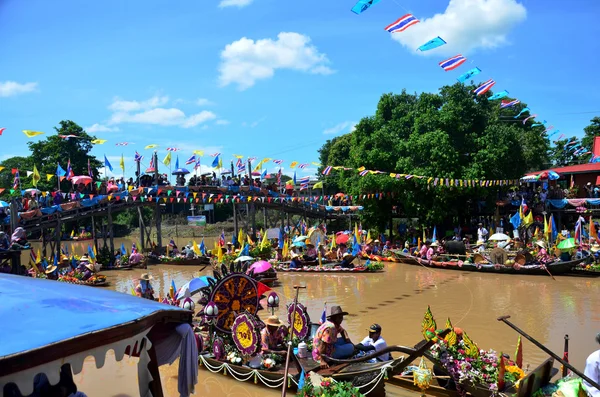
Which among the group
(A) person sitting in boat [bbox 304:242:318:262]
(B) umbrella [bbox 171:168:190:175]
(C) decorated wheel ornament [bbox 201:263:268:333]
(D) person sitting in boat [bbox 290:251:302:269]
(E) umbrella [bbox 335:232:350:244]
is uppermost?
(B) umbrella [bbox 171:168:190:175]

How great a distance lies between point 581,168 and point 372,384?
2989 centimetres

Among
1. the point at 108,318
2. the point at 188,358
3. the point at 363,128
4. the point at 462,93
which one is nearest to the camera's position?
the point at 108,318

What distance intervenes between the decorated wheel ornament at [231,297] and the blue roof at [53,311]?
4245 millimetres

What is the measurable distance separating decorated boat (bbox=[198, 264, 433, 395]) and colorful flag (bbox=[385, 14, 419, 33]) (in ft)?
24.1

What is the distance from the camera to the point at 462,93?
28438 millimetres

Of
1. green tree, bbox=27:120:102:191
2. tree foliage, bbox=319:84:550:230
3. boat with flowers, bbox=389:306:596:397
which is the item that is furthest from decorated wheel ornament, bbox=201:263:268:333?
green tree, bbox=27:120:102:191

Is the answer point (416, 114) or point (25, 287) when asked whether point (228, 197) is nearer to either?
point (416, 114)

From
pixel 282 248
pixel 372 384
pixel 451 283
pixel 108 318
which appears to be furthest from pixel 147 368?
pixel 282 248

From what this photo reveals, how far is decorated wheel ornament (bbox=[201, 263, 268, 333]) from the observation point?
365 inches

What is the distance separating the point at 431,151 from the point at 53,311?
2534 centimetres

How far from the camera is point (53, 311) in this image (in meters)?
4.06

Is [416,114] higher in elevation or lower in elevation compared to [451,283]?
higher

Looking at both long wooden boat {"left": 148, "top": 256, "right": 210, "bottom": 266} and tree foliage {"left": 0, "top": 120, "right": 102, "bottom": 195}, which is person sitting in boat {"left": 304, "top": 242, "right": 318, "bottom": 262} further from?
tree foliage {"left": 0, "top": 120, "right": 102, "bottom": 195}

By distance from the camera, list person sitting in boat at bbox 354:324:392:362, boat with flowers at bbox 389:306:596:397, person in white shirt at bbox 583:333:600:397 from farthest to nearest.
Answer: person sitting in boat at bbox 354:324:392:362 → boat with flowers at bbox 389:306:596:397 → person in white shirt at bbox 583:333:600:397
